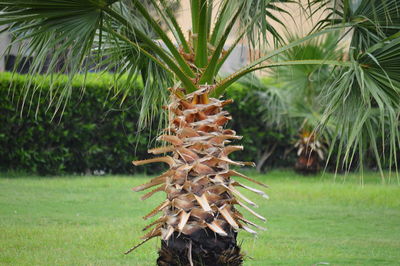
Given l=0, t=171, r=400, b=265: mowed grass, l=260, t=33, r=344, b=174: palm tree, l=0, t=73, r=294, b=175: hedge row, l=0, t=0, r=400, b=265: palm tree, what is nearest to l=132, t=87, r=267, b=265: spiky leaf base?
l=0, t=0, r=400, b=265: palm tree

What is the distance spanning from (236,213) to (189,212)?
0.42 metres

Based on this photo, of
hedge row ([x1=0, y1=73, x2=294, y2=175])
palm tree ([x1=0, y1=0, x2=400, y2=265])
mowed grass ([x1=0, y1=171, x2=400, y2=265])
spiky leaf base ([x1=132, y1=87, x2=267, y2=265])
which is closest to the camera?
palm tree ([x1=0, y1=0, x2=400, y2=265])

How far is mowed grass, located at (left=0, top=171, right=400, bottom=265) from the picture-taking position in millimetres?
6559

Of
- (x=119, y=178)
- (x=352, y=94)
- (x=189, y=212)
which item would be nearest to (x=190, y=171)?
(x=189, y=212)

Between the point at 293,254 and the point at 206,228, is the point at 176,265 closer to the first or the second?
the point at 206,228

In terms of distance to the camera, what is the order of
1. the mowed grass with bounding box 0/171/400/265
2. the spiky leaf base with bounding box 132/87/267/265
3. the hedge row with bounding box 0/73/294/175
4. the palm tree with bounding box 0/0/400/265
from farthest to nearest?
1. the hedge row with bounding box 0/73/294/175
2. the mowed grass with bounding box 0/171/400/265
3. the spiky leaf base with bounding box 132/87/267/265
4. the palm tree with bounding box 0/0/400/265

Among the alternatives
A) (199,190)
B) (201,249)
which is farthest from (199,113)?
(201,249)

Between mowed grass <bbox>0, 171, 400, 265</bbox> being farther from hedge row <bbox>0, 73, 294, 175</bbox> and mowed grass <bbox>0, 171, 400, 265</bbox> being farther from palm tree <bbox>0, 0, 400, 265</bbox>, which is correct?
palm tree <bbox>0, 0, 400, 265</bbox>

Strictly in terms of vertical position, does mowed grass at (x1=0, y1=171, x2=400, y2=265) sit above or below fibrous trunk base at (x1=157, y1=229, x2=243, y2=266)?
below

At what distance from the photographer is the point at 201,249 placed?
476 cm

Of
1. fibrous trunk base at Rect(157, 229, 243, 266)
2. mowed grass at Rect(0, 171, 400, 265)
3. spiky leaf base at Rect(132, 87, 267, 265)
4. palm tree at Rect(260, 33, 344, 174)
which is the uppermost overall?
palm tree at Rect(260, 33, 344, 174)

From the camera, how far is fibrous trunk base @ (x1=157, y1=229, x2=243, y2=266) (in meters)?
4.76

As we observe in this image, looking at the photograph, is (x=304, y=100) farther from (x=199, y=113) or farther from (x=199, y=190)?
(x=199, y=190)

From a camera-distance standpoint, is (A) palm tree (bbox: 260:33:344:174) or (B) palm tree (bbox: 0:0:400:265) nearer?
(B) palm tree (bbox: 0:0:400:265)
